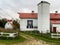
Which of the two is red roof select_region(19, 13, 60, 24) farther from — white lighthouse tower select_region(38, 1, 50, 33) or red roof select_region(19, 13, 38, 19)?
white lighthouse tower select_region(38, 1, 50, 33)

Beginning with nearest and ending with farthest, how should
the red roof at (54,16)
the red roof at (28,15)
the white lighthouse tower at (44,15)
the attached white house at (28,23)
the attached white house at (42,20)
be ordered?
the white lighthouse tower at (44,15)
the attached white house at (42,20)
the attached white house at (28,23)
the red roof at (28,15)
the red roof at (54,16)

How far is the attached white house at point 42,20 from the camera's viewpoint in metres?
38.4

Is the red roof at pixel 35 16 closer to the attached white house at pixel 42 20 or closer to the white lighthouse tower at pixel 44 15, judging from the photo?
the attached white house at pixel 42 20

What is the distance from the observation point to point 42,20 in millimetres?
38406

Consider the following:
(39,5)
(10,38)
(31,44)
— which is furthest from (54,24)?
(31,44)

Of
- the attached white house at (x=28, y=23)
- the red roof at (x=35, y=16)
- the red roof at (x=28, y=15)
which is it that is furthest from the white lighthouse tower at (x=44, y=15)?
the red roof at (x=28, y=15)

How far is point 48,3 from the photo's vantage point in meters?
39.0

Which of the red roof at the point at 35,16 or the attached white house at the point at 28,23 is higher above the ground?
the red roof at the point at 35,16

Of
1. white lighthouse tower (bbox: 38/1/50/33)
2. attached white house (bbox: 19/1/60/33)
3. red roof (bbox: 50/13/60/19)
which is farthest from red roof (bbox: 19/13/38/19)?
white lighthouse tower (bbox: 38/1/50/33)

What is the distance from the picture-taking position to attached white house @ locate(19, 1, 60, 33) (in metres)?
38.4

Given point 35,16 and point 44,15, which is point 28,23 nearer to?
point 35,16

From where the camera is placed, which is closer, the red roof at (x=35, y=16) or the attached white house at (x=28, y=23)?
the attached white house at (x=28, y=23)

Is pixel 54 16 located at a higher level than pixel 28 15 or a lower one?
lower

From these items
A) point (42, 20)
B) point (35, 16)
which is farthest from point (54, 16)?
point (42, 20)
